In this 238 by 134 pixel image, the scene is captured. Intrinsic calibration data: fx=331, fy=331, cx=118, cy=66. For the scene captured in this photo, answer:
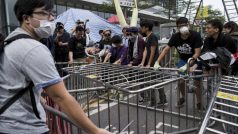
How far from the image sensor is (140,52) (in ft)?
24.4

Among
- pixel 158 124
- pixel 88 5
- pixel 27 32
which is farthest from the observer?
pixel 88 5

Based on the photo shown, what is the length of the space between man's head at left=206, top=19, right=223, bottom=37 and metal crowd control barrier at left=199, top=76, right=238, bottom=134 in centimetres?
155

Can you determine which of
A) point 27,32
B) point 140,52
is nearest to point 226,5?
point 140,52

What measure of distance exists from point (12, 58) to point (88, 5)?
31.3 metres

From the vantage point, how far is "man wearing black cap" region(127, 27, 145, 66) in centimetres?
745

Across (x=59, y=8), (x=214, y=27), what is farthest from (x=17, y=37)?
(x=59, y=8)

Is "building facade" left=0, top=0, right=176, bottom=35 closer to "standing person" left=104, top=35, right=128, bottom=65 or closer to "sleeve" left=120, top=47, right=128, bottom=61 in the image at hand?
"standing person" left=104, top=35, right=128, bottom=65

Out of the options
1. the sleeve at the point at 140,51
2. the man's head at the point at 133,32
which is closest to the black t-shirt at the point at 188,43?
the sleeve at the point at 140,51

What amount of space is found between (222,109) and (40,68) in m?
2.41

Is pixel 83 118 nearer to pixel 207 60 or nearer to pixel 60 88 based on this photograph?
pixel 60 88

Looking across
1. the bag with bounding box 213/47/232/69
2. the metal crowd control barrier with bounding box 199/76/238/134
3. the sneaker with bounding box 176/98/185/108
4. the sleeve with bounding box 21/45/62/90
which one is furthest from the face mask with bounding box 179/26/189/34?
the sleeve with bounding box 21/45/62/90

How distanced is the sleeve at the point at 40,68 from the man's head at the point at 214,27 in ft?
13.8

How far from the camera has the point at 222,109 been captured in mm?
3645

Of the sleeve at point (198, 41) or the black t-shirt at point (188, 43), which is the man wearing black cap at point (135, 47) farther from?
the sleeve at point (198, 41)
